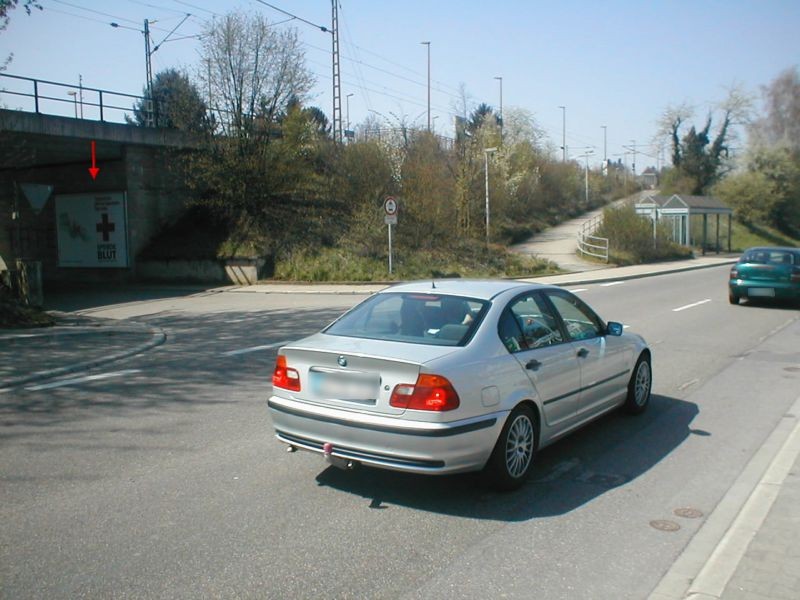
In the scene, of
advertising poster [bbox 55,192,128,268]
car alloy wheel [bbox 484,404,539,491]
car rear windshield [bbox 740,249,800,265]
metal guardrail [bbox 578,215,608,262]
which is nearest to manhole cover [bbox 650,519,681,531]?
car alloy wheel [bbox 484,404,539,491]

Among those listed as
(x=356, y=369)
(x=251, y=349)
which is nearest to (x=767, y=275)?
(x=251, y=349)

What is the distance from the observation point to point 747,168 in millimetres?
66625

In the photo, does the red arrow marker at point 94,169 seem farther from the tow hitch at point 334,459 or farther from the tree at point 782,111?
the tree at point 782,111

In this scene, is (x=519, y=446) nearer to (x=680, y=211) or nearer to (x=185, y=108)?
(x=185, y=108)

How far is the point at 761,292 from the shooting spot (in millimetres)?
17891

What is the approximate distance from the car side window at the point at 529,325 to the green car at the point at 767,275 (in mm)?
13801

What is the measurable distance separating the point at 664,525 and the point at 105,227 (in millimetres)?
28140

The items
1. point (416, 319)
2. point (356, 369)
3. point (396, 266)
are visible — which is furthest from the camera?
point (396, 266)

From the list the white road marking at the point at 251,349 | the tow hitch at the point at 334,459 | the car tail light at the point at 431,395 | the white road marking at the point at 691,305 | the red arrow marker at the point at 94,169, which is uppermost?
the red arrow marker at the point at 94,169

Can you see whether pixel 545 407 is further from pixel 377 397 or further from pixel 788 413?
pixel 788 413

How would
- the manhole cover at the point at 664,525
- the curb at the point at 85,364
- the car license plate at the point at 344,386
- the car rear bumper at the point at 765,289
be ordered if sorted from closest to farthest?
the manhole cover at the point at 664,525 < the car license plate at the point at 344,386 < the curb at the point at 85,364 < the car rear bumper at the point at 765,289

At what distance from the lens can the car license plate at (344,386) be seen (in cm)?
505

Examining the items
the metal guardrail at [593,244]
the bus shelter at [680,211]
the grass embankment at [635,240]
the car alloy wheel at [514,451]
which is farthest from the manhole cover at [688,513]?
the bus shelter at [680,211]

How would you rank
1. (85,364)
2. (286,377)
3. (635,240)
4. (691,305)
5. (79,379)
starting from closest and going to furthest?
(286,377) → (79,379) → (85,364) → (691,305) → (635,240)
